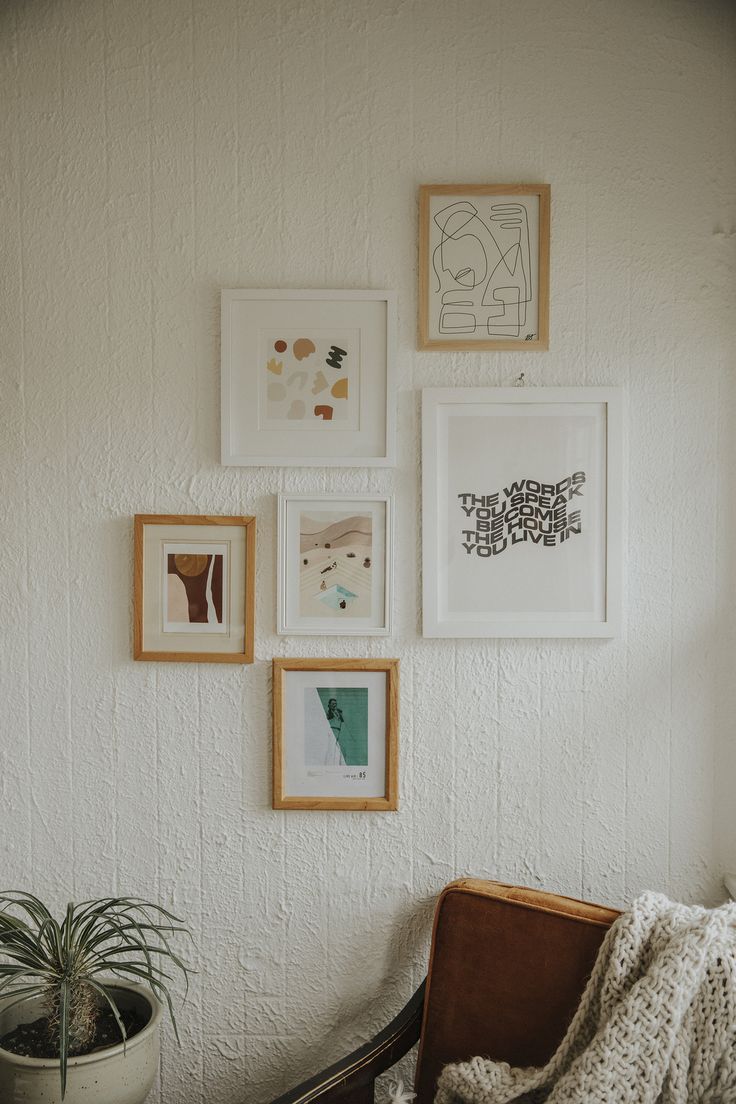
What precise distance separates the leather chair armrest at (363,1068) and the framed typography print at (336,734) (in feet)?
1.27

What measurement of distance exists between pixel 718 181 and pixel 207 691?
148 centimetres

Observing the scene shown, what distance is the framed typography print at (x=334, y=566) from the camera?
1.61 metres

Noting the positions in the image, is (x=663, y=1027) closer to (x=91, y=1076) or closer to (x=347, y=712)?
(x=347, y=712)

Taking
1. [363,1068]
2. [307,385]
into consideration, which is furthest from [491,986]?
[307,385]

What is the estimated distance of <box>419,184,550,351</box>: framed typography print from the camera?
62.7 inches

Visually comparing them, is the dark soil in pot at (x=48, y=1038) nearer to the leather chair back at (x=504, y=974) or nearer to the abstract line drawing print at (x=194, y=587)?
the leather chair back at (x=504, y=974)

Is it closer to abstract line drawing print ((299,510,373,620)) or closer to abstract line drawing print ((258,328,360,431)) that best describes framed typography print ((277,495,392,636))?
abstract line drawing print ((299,510,373,620))

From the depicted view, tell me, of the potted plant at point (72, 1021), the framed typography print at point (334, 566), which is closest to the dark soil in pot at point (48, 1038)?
the potted plant at point (72, 1021)

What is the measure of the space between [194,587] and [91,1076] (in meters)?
0.87

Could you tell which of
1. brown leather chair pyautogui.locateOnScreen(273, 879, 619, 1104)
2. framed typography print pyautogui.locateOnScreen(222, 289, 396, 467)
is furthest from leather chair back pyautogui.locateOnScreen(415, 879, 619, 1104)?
framed typography print pyautogui.locateOnScreen(222, 289, 396, 467)

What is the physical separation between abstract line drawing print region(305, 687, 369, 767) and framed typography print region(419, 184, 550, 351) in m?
0.74

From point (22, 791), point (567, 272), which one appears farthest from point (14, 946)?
point (567, 272)

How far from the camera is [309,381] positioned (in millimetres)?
1609

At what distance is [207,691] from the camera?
164 centimetres
